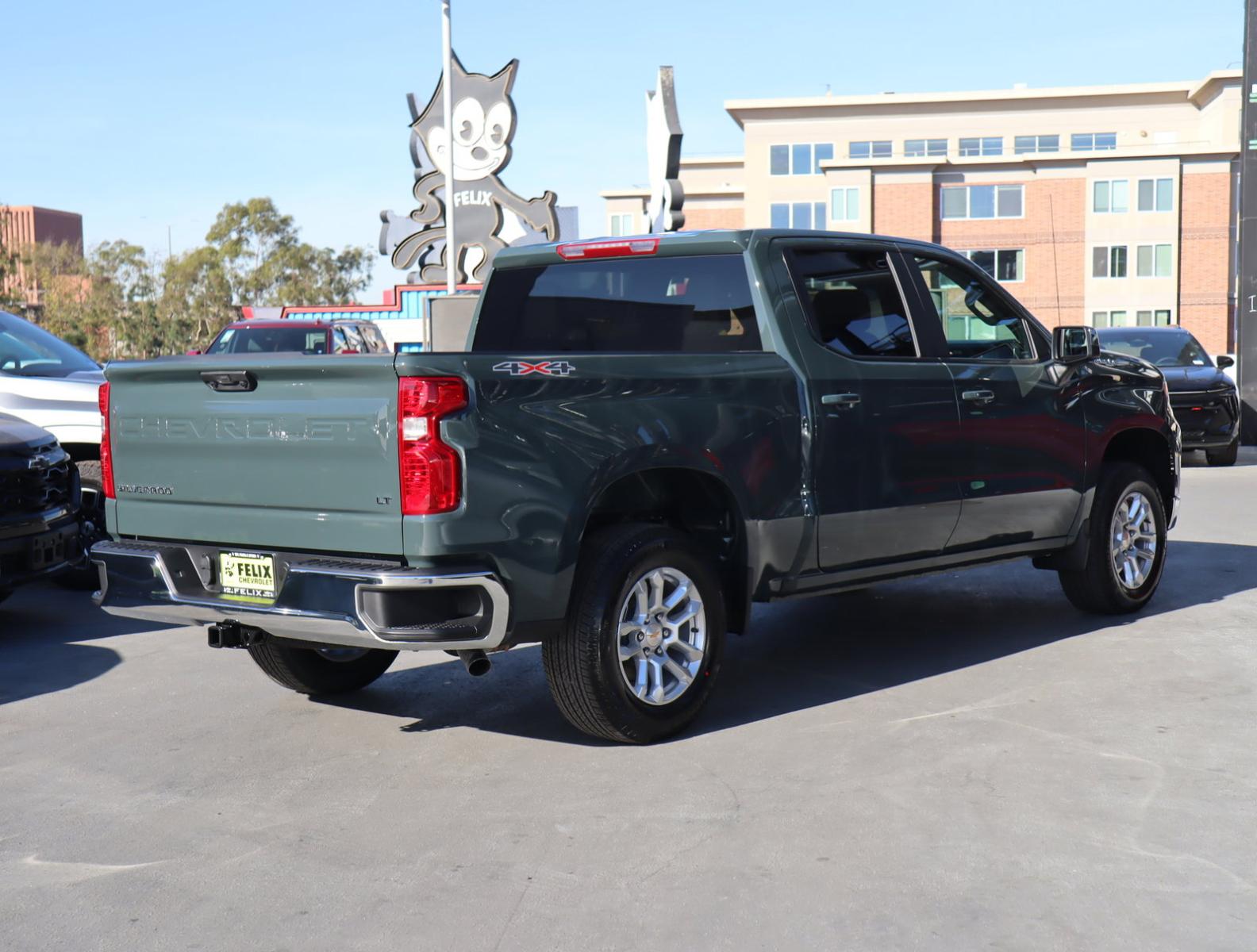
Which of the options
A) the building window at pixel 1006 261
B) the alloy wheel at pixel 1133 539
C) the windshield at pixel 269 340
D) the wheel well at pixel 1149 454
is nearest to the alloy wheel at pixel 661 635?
the alloy wheel at pixel 1133 539

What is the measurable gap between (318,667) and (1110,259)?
64.1 m

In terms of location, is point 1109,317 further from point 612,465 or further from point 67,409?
point 612,465

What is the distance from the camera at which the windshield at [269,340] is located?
1942cm

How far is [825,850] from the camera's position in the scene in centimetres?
441

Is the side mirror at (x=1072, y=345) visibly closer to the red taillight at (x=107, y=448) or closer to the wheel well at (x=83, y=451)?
the red taillight at (x=107, y=448)

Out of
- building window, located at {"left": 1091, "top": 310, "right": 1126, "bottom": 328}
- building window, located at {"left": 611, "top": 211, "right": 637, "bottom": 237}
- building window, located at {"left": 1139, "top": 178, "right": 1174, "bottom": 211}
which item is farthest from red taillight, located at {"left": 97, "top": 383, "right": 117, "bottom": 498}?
building window, located at {"left": 611, "top": 211, "right": 637, "bottom": 237}

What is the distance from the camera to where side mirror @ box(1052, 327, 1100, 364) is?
7609mm

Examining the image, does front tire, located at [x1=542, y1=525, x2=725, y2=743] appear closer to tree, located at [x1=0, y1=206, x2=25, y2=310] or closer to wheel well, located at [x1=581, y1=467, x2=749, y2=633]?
wheel well, located at [x1=581, y1=467, x2=749, y2=633]

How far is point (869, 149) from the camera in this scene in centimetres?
7825

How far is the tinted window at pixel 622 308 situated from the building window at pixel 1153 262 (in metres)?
63.2

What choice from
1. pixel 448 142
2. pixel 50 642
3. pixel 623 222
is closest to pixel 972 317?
pixel 50 642

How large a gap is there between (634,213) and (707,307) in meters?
86.8

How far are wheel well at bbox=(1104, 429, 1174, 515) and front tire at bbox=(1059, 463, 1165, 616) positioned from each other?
15cm

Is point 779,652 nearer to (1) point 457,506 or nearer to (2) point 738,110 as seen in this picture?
(1) point 457,506
